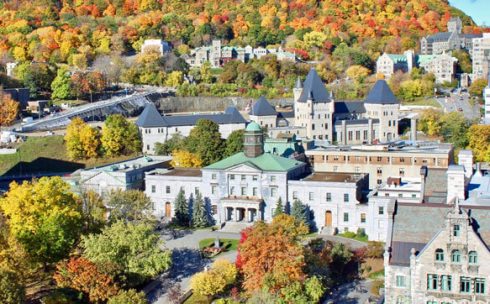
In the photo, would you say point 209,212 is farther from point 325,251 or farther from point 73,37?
point 73,37

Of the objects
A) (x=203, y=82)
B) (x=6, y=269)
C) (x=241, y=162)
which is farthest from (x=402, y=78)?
(x=6, y=269)

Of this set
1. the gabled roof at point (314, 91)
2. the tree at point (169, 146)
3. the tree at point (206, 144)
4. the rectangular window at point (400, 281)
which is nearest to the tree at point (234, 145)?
the tree at point (206, 144)

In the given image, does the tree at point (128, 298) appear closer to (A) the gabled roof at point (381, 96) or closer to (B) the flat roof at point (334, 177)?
(B) the flat roof at point (334, 177)

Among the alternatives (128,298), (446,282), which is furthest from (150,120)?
(446,282)

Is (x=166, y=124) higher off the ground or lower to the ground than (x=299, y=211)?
higher

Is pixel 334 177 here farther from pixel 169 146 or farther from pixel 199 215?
pixel 169 146
